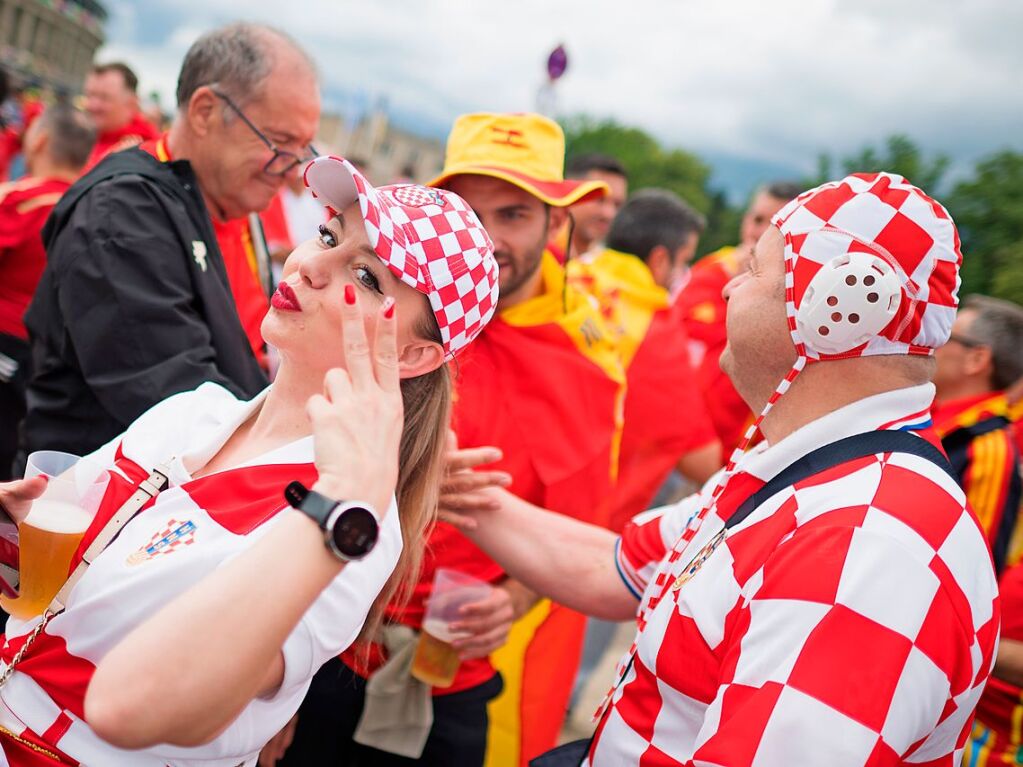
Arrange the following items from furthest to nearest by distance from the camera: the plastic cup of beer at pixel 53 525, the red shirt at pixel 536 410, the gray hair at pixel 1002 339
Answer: the gray hair at pixel 1002 339 → the red shirt at pixel 536 410 → the plastic cup of beer at pixel 53 525

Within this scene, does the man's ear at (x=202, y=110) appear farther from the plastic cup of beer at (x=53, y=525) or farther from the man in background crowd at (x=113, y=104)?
the man in background crowd at (x=113, y=104)

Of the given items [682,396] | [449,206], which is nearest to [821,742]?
[449,206]

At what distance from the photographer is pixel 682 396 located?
14.1ft

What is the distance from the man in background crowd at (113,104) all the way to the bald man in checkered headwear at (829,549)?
631 cm

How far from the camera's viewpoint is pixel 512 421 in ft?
9.48

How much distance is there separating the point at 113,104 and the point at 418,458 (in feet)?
20.2

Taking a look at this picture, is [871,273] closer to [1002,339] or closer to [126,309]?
[126,309]

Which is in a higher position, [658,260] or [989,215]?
[989,215]

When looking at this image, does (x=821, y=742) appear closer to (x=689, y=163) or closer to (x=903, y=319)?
(x=903, y=319)

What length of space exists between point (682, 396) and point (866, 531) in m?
2.94

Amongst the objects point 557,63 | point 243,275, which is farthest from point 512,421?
point 557,63

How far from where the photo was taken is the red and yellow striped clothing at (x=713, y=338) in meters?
4.93

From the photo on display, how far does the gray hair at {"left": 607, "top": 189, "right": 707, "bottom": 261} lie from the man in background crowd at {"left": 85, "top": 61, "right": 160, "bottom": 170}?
3.89 meters

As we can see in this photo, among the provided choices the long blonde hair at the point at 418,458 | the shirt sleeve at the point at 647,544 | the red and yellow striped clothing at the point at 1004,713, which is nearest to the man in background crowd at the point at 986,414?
the red and yellow striped clothing at the point at 1004,713
